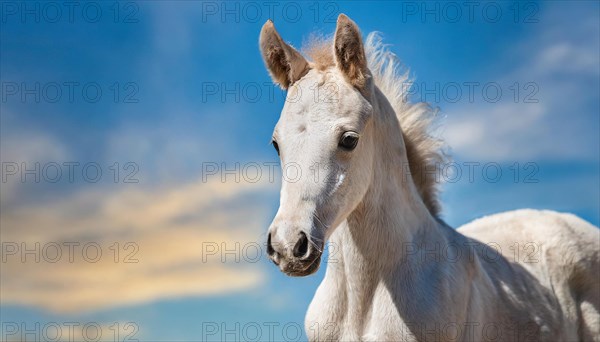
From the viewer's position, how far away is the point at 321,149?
173 inches

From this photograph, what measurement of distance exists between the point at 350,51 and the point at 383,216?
1.21 m

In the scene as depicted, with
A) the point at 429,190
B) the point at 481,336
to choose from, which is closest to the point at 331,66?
the point at 429,190

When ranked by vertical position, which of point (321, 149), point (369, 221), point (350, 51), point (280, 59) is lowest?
point (369, 221)

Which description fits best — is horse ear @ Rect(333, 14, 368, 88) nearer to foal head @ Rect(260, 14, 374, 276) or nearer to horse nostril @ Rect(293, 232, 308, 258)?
foal head @ Rect(260, 14, 374, 276)

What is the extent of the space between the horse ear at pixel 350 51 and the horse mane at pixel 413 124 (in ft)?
2.94

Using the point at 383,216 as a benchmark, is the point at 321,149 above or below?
above

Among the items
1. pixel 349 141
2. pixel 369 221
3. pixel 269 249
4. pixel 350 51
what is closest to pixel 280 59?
pixel 350 51

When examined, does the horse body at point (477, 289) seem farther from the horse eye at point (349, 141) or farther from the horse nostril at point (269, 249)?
the horse nostril at point (269, 249)

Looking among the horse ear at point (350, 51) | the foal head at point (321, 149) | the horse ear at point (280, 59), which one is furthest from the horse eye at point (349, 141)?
the horse ear at point (280, 59)

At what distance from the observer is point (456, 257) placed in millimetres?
5184

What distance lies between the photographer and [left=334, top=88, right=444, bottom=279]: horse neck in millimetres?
4836

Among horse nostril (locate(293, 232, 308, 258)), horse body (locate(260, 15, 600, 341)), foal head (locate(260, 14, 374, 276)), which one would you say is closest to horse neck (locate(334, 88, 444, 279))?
horse body (locate(260, 15, 600, 341))

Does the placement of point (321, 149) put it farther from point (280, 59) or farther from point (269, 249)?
point (280, 59)

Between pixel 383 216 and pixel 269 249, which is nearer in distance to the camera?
pixel 269 249
